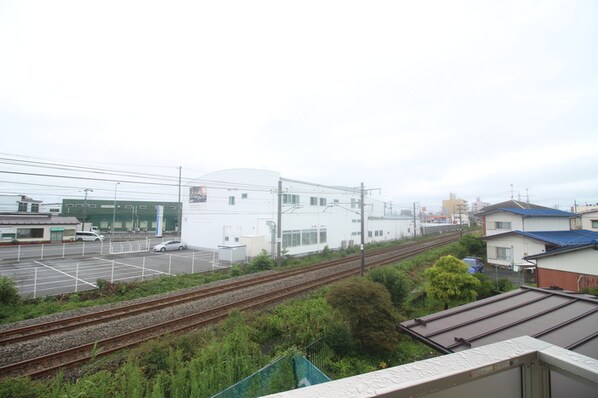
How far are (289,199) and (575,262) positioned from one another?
18.2 m

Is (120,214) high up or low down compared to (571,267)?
up

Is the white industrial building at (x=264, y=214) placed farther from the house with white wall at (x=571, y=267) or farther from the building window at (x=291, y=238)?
the house with white wall at (x=571, y=267)

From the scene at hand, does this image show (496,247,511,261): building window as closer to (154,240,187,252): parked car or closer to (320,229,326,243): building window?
(320,229,326,243): building window

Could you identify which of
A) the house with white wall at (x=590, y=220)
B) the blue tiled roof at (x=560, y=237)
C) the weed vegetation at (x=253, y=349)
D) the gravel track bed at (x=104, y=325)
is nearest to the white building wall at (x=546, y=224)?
the blue tiled roof at (x=560, y=237)

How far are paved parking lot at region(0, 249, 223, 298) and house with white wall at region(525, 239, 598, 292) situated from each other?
18957 millimetres

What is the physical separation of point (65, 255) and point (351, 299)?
2682cm

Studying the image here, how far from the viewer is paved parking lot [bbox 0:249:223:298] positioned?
13148 mm

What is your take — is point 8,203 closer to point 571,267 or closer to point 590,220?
point 571,267

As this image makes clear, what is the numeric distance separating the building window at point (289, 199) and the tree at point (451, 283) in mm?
14667

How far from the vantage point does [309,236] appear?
83.5 ft

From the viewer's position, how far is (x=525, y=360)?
1.13 metres

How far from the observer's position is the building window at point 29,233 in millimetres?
29094

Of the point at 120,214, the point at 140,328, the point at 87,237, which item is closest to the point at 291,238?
the point at 140,328

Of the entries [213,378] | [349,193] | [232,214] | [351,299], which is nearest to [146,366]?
[213,378]
